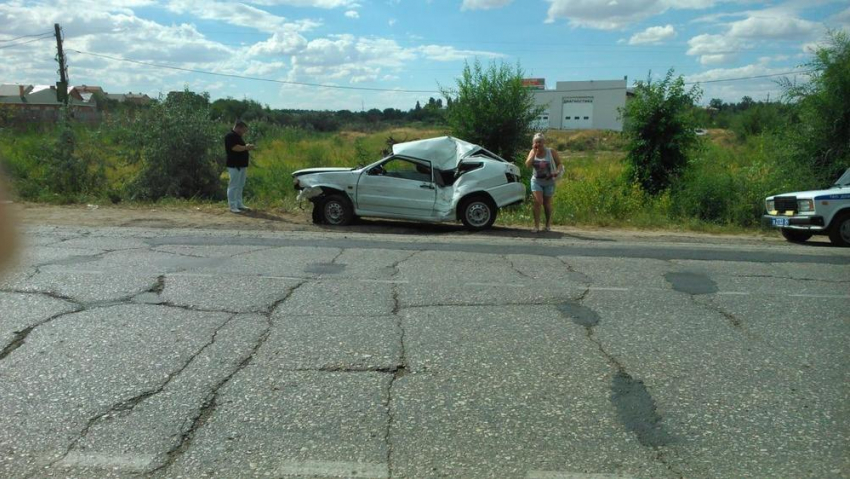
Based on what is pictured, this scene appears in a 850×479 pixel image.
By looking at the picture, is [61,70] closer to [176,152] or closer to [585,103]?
[176,152]

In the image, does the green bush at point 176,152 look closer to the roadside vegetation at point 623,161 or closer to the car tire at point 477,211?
the roadside vegetation at point 623,161

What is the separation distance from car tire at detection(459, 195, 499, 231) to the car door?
61 centimetres

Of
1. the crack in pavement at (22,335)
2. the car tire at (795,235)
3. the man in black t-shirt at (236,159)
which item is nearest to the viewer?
the crack in pavement at (22,335)

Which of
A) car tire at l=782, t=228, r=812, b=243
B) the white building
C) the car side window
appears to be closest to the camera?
the car side window

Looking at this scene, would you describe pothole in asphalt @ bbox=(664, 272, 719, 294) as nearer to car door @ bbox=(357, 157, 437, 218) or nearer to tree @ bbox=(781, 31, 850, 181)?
car door @ bbox=(357, 157, 437, 218)

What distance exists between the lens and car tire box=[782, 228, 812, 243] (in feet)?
42.9

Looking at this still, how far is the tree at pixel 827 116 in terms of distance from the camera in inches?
639

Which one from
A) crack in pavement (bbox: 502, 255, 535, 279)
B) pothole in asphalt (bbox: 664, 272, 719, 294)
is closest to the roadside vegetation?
crack in pavement (bbox: 502, 255, 535, 279)

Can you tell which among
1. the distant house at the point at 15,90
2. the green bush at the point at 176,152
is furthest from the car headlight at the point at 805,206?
the distant house at the point at 15,90

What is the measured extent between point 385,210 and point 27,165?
11.3 meters

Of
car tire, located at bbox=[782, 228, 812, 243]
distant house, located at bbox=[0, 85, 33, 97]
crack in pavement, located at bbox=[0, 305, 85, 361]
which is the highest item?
distant house, located at bbox=[0, 85, 33, 97]

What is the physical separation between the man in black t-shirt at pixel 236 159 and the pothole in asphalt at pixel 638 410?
36.1 feet

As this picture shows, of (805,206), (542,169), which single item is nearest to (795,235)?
(805,206)

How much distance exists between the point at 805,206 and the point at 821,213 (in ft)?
1.17
